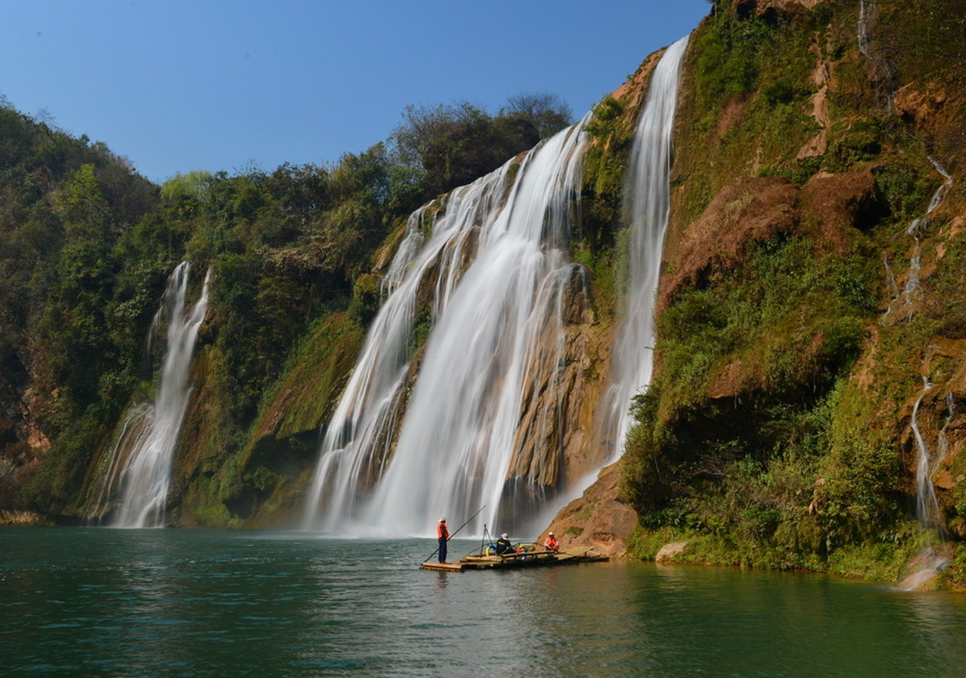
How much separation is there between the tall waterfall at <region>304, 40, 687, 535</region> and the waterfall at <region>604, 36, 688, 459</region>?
8cm

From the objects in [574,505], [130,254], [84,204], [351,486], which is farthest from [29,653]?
[84,204]

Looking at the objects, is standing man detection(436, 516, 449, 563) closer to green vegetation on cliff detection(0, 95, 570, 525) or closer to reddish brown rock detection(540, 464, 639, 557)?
reddish brown rock detection(540, 464, 639, 557)

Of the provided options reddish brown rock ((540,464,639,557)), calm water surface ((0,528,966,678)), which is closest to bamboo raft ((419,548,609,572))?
calm water surface ((0,528,966,678))

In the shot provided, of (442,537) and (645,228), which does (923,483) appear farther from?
(645,228)

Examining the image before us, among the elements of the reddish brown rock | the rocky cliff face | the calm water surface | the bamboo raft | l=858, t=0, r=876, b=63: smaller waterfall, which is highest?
l=858, t=0, r=876, b=63: smaller waterfall

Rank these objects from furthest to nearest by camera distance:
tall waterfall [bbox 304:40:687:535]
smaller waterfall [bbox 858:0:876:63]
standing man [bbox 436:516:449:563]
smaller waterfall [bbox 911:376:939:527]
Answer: tall waterfall [bbox 304:40:687:535] < smaller waterfall [bbox 858:0:876:63] < standing man [bbox 436:516:449:563] < smaller waterfall [bbox 911:376:939:527]

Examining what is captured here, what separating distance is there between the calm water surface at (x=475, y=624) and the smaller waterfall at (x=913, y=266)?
6.00m

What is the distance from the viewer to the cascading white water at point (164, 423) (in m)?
48.6

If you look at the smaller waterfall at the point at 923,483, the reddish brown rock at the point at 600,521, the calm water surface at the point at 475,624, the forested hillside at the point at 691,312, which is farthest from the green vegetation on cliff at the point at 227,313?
the smaller waterfall at the point at 923,483

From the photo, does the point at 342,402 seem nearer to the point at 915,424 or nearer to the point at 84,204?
the point at 915,424

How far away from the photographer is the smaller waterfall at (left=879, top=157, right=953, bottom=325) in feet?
63.3

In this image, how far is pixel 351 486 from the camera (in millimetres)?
38938

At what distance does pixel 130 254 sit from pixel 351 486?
3145 cm

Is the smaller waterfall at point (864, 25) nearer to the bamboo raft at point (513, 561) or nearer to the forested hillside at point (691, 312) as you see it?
the forested hillside at point (691, 312)
